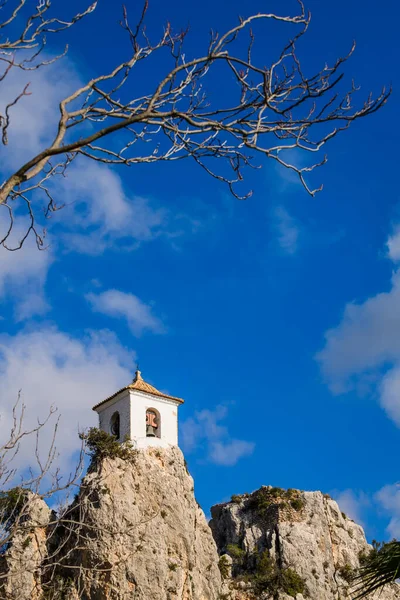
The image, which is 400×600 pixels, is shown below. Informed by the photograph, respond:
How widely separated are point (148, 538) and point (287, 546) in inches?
366

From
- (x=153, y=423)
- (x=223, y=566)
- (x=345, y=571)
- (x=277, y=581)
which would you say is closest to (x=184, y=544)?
(x=223, y=566)

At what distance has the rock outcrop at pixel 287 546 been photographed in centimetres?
3823

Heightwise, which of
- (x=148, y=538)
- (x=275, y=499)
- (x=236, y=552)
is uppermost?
(x=275, y=499)

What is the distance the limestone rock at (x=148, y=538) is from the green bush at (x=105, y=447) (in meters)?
0.34

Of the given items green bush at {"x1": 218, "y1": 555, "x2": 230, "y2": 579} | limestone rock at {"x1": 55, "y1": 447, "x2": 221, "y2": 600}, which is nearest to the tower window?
limestone rock at {"x1": 55, "y1": 447, "x2": 221, "y2": 600}

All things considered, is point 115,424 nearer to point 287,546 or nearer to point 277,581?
point 287,546

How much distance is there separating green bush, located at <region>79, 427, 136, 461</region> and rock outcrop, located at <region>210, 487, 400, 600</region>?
7.72 metres

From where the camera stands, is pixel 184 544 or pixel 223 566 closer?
pixel 184 544

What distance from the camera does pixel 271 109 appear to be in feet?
18.2

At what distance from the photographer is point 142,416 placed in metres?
39.3

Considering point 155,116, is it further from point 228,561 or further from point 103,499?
point 228,561

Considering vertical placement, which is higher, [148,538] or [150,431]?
[150,431]

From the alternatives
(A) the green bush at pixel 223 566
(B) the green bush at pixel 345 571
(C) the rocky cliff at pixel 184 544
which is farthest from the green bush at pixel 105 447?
(B) the green bush at pixel 345 571

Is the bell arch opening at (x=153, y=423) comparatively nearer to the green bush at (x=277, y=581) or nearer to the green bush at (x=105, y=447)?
the green bush at (x=105, y=447)
